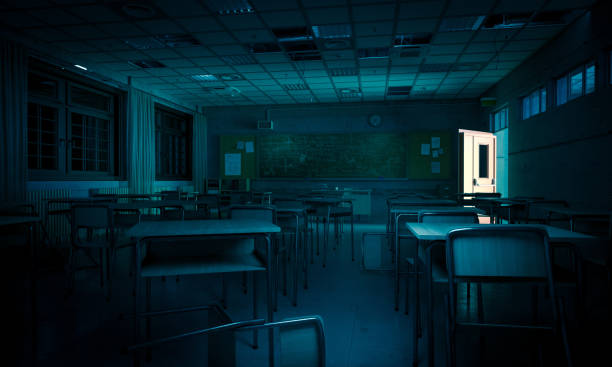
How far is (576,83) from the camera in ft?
16.5

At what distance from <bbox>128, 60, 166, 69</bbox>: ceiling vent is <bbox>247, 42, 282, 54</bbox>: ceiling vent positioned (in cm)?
188

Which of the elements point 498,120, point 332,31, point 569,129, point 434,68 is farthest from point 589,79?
point 498,120

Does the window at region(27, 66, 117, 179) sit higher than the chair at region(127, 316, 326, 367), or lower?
higher

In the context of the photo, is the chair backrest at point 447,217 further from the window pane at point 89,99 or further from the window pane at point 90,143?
the window pane at point 89,99

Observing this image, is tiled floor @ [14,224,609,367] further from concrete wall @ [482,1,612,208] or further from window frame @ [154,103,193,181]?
window frame @ [154,103,193,181]

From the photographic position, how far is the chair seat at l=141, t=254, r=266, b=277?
1773mm

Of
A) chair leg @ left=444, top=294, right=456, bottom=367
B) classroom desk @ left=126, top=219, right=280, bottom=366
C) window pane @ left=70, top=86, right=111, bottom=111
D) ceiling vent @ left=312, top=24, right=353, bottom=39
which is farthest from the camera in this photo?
window pane @ left=70, top=86, right=111, bottom=111

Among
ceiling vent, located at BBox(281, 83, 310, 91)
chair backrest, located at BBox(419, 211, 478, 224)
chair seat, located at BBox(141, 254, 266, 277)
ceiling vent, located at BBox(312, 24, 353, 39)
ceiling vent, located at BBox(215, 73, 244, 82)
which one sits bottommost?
chair seat, located at BBox(141, 254, 266, 277)

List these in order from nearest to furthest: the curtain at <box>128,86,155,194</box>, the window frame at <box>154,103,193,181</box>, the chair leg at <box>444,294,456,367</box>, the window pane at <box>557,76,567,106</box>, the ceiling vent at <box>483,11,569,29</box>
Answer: the chair leg at <box>444,294,456,367</box>, the ceiling vent at <box>483,11,569,29</box>, the window pane at <box>557,76,567,106</box>, the curtain at <box>128,86,155,194</box>, the window frame at <box>154,103,193,181</box>

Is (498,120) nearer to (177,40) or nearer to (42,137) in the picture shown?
(177,40)

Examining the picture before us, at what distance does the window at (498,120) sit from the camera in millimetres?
8036

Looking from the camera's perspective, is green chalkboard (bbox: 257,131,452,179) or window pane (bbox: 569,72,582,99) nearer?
window pane (bbox: 569,72,582,99)

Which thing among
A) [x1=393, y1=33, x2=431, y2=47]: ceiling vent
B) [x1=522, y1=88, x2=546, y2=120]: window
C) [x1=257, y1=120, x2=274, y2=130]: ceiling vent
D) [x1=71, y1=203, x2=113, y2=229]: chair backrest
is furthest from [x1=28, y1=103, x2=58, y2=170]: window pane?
[x1=522, y1=88, x2=546, y2=120]: window

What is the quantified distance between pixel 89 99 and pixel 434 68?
655 cm
